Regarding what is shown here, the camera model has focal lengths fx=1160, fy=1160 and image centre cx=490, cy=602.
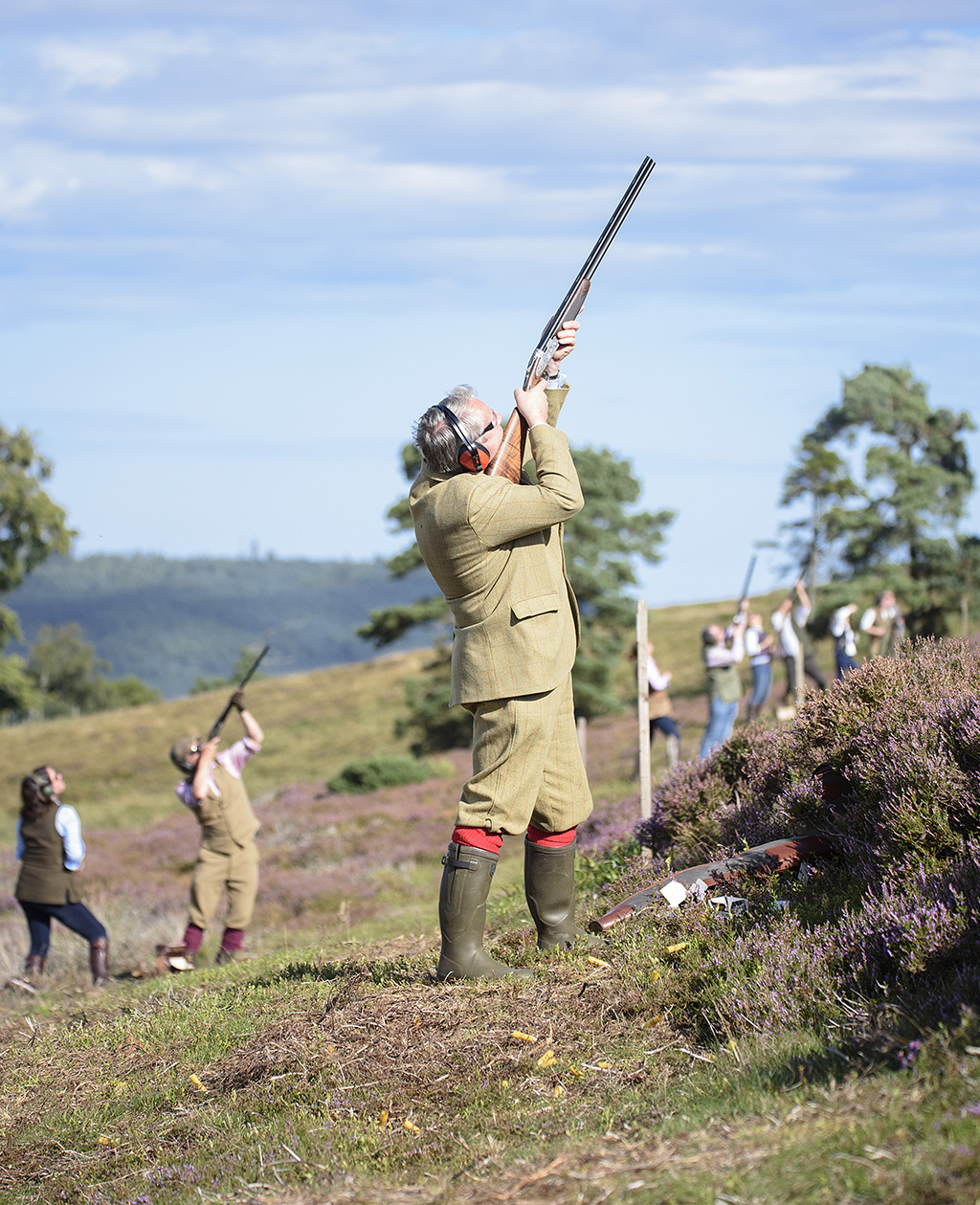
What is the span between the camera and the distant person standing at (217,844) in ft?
32.0

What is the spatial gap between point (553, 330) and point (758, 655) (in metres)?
12.0

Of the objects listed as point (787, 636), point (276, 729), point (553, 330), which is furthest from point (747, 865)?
point (276, 729)

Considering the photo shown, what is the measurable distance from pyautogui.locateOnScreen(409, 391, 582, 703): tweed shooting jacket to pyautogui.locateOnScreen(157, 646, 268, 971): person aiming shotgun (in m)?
4.84

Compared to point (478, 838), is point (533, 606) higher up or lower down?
higher up

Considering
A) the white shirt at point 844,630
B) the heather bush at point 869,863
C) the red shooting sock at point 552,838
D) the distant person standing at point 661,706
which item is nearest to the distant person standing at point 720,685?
the distant person standing at point 661,706

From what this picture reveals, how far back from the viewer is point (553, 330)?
547cm

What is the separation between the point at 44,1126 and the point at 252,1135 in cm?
119

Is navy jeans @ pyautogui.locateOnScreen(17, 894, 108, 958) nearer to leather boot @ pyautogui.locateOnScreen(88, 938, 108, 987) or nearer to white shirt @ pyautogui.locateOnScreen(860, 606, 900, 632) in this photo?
leather boot @ pyautogui.locateOnScreen(88, 938, 108, 987)

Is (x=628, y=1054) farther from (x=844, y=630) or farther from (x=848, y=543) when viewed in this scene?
(x=848, y=543)

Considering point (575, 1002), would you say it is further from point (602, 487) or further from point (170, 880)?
point (602, 487)

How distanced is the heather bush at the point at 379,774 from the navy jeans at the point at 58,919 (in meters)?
14.6

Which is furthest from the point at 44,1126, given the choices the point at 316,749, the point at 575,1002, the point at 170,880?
the point at 316,749

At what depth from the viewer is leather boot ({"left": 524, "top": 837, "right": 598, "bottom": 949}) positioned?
5.48 m

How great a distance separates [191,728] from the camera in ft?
173
